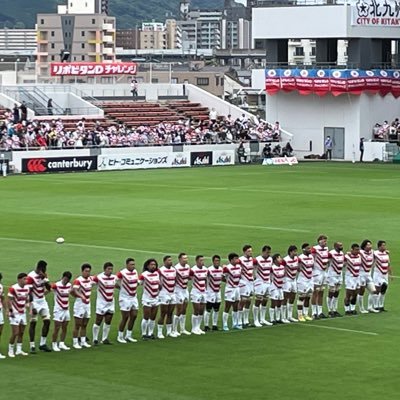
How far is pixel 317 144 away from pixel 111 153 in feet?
59.7

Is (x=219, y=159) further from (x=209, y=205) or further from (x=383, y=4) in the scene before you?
(x=209, y=205)

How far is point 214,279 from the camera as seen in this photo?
97.7 feet

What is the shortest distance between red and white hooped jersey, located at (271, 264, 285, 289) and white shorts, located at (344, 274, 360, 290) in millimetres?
2018

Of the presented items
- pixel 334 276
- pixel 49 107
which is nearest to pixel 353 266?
pixel 334 276

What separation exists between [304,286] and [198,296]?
9.68 ft

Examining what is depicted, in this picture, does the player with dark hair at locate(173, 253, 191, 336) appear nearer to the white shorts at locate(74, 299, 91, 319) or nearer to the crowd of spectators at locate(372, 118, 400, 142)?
the white shorts at locate(74, 299, 91, 319)

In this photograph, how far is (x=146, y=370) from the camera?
1017 inches

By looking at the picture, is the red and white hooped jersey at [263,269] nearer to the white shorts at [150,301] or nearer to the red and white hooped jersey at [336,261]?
the red and white hooped jersey at [336,261]

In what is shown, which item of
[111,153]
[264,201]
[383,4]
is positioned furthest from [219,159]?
[264,201]

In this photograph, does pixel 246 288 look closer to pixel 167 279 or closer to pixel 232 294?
pixel 232 294

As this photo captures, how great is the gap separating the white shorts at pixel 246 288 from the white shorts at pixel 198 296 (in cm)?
95

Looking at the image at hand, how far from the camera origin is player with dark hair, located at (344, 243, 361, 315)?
32.1m

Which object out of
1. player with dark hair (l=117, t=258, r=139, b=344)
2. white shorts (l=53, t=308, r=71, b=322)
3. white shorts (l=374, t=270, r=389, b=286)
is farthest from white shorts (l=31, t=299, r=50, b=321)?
white shorts (l=374, t=270, r=389, b=286)

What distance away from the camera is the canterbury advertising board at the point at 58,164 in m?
74.2
